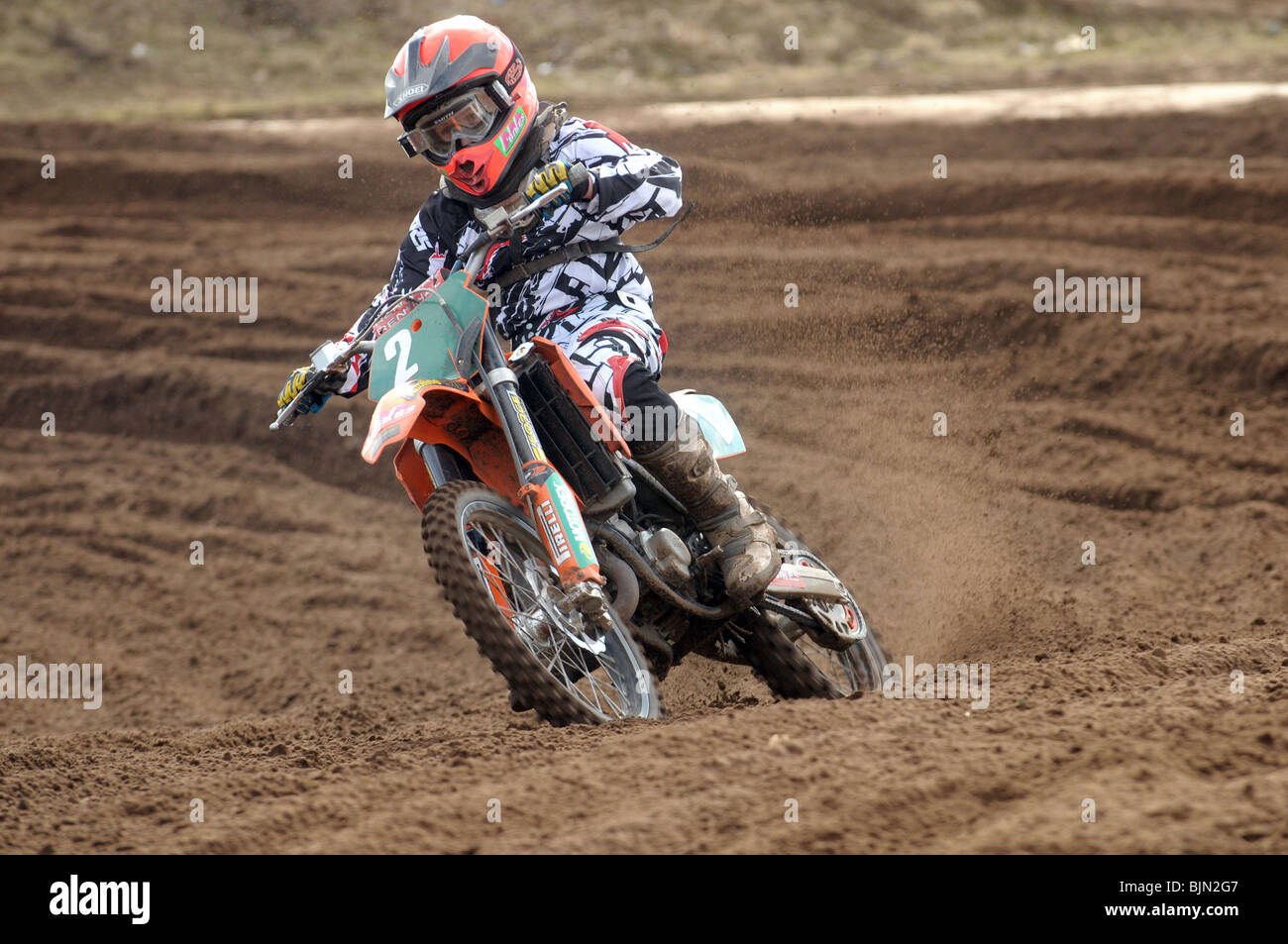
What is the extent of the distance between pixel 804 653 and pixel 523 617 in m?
1.67

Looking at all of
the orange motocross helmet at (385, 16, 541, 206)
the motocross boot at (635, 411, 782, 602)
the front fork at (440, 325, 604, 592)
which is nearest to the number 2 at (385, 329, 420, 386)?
the front fork at (440, 325, 604, 592)

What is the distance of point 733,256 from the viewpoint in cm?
977

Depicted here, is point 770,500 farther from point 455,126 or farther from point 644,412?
point 455,126

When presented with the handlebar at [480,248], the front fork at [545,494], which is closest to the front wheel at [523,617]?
the front fork at [545,494]

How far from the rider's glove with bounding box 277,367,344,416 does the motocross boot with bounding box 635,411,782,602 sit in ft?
3.55

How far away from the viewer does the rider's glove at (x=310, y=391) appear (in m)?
4.15

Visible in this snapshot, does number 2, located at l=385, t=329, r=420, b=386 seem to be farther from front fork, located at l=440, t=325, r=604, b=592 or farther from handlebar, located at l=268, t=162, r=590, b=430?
front fork, located at l=440, t=325, r=604, b=592

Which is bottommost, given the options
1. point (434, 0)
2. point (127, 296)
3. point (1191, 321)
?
point (1191, 321)

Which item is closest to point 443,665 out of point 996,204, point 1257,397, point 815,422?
point 815,422

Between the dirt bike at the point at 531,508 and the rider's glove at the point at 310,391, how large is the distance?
32 millimetres

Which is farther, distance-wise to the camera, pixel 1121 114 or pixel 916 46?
pixel 916 46

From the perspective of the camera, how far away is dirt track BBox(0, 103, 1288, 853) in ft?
10.1

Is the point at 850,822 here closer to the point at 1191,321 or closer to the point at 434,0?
the point at 1191,321
